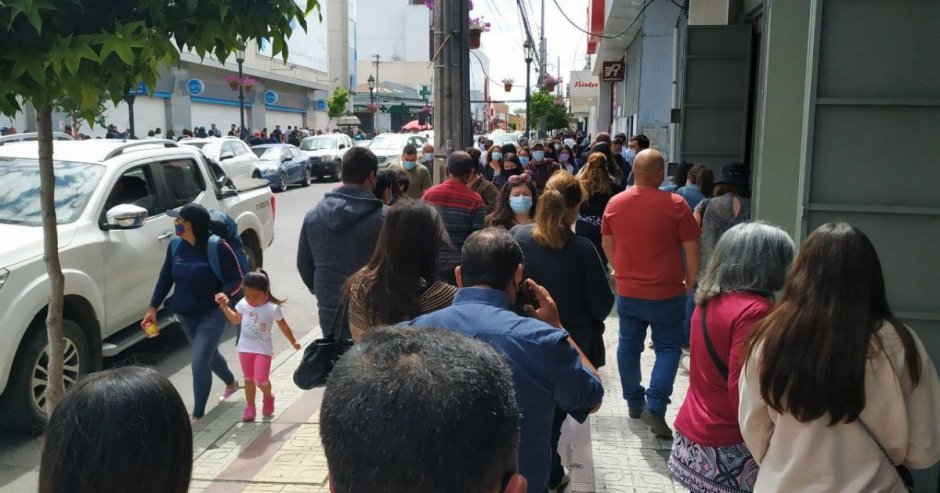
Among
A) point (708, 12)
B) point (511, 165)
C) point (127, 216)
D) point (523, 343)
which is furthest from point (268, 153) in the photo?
point (523, 343)

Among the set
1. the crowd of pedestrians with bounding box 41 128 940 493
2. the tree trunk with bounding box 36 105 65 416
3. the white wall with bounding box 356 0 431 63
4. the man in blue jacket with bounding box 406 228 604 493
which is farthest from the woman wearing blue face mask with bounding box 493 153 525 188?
the white wall with bounding box 356 0 431 63

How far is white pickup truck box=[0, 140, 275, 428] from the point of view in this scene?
5496 mm

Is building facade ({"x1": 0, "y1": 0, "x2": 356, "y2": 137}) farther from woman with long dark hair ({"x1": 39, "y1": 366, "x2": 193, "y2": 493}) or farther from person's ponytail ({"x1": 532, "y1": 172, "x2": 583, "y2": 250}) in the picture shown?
woman with long dark hair ({"x1": 39, "y1": 366, "x2": 193, "y2": 493})

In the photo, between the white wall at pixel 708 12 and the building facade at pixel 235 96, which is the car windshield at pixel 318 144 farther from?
the white wall at pixel 708 12

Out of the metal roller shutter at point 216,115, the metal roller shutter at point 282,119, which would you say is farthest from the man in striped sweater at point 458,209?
the metal roller shutter at point 282,119

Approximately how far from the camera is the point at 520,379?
8.93 ft

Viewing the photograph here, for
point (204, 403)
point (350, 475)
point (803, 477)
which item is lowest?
point (204, 403)

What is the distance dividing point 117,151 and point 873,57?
19.6 ft

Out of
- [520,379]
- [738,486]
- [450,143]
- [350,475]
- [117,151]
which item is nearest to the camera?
[350,475]

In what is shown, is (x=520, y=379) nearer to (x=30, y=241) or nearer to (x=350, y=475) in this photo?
(x=350, y=475)

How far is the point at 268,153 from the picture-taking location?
83.8 ft

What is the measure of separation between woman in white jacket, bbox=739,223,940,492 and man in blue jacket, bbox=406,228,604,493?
643 millimetres

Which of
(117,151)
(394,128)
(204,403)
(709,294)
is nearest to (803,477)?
(709,294)

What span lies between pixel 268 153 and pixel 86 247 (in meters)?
19.7
